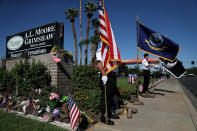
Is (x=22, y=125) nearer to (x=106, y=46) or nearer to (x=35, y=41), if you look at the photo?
(x=106, y=46)

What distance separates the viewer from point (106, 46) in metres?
2.97

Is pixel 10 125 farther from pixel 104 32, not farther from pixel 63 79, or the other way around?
pixel 104 32

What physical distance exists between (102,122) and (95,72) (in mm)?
3298

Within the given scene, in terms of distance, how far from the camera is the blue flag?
5.38 meters

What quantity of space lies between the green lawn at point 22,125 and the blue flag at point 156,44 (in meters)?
4.48

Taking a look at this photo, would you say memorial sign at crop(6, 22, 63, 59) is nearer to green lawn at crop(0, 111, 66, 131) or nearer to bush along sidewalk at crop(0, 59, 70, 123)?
bush along sidewalk at crop(0, 59, 70, 123)

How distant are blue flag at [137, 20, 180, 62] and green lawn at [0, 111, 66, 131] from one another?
4479 mm

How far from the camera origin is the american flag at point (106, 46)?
2889mm

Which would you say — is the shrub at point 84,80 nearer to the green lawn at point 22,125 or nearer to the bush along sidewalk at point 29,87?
the bush along sidewalk at point 29,87

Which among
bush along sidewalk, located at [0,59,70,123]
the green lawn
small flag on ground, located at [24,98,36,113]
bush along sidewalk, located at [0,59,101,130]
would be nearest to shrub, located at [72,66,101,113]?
bush along sidewalk, located at [0,59,101,130]

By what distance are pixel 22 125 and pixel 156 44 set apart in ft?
18.8

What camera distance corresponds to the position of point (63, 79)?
16.4 ft

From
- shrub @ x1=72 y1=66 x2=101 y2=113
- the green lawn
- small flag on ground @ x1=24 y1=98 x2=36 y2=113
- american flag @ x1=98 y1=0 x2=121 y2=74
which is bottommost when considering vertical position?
the green lawn

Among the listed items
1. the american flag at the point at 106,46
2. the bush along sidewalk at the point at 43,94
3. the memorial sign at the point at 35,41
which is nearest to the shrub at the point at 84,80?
the bush along sidewalk at the point at 43,94
